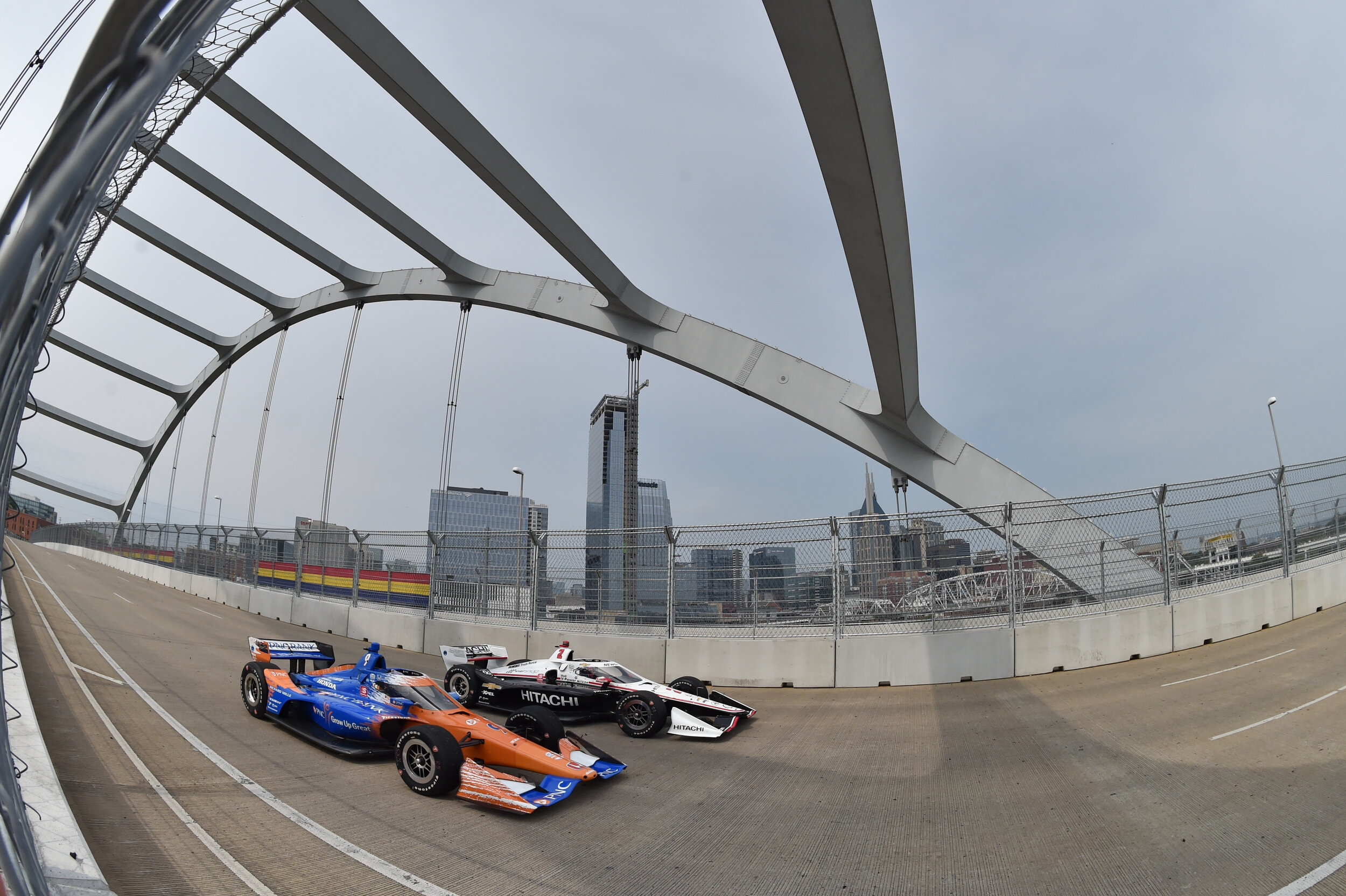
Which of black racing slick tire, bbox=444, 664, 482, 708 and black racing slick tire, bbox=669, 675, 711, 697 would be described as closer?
black racing slick tire, bbox=669, 675, 711, 697

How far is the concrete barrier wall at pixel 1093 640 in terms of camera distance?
9203mm

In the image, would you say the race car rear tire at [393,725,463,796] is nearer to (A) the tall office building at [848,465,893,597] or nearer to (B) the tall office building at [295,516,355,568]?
(A) the tall office building at [848,465,893,597]

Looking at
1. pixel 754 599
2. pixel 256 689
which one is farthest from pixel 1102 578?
pixel 256 689

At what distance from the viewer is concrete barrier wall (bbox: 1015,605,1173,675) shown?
9203 millimetres

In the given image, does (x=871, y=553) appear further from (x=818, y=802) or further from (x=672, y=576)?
(x=818, y=802)

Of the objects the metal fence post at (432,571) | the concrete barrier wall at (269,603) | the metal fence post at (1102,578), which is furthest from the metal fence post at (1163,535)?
the concrete barrier wall at (269,603)

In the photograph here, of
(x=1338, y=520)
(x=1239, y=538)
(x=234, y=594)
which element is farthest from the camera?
(x=234, y=594)

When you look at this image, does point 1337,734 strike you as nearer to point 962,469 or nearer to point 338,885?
point 338,885

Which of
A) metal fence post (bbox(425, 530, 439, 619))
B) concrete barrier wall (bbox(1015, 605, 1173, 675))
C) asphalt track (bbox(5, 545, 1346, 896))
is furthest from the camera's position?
metal fence post (bbox(425, 530, 439, 619))

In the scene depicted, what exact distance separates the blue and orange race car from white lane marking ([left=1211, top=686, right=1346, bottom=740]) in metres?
5.62

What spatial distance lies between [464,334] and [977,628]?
65.6ft

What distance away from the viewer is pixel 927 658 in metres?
9.36

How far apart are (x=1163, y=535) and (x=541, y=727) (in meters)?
9.73

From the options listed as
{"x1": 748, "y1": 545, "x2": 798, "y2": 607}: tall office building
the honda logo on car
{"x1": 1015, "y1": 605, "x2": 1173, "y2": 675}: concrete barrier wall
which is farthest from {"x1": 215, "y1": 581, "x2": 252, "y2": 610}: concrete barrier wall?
{"x1": 1015, "y1": 605, "x2": 1173, "y2": 675}: concrete barrier wall
